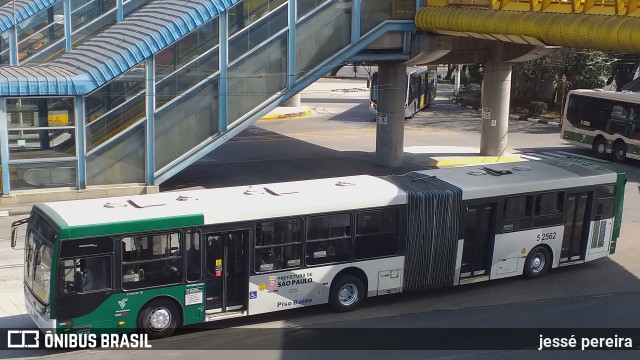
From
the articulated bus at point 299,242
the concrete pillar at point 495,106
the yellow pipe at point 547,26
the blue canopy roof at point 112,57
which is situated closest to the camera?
the articulated bus at point 299,242

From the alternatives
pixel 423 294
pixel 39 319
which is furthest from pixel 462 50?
pixel 39 319

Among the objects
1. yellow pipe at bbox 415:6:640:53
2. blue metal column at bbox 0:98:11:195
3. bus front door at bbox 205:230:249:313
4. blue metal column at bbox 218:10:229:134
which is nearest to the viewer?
bus front door at bbox 205:230:249:313

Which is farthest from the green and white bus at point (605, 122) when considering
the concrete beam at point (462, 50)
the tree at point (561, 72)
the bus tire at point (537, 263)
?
the bus tire at point (537, 263)

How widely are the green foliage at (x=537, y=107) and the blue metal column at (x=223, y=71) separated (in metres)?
26.5

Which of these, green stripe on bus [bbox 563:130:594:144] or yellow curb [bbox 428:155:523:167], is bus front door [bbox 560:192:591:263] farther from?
green stripe on bus [bbox 563:130:594:144]

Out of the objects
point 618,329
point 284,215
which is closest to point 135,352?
point 284,215

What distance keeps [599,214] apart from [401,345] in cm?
741

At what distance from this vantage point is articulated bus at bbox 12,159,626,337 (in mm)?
14102

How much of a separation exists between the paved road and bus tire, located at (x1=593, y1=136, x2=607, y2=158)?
141 cm

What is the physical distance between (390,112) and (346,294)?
1621cm

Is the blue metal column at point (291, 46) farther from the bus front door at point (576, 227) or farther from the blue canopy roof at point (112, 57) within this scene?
the bus front door at point (576, 227)

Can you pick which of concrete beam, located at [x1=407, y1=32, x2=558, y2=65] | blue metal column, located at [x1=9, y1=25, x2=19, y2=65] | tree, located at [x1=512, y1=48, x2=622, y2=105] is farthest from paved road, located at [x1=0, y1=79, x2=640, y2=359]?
blue metal column, located at [x1=9, y1=25, x2=19, y2=65]

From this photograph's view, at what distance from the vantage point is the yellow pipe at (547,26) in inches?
773

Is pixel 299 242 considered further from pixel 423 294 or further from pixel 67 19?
pixel 67 19
